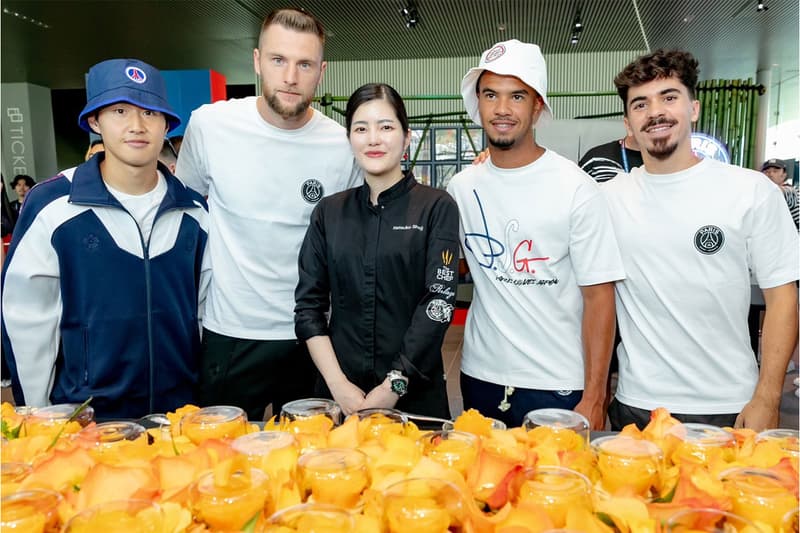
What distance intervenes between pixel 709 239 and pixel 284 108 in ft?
4.64

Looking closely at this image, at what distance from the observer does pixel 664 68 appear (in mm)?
1920

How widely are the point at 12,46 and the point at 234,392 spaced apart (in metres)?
11.6

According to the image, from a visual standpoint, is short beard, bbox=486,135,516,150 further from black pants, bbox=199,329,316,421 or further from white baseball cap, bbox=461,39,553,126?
black pants, bbox=199,329,316,421

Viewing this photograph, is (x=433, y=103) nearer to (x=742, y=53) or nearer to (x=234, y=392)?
(x=742, y=53)

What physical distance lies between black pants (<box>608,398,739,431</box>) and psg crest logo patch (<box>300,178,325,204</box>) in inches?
47.7

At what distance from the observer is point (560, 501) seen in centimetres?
75

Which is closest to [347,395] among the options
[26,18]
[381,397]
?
[381,397]

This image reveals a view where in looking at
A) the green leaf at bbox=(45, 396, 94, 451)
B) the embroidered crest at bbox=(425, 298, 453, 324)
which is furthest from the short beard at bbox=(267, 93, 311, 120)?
the green leaf at bbox=(45, 396, 94, 451)

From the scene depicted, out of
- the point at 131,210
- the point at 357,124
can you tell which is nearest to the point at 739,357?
the point at 357,124

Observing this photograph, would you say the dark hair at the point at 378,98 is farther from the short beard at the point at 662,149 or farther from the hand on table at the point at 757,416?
the hand on table at the point at 757,416

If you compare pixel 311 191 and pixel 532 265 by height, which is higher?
pixel 311 191

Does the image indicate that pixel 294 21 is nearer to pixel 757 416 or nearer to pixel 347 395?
pixel 347 395

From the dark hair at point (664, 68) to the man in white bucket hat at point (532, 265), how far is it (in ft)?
0.95

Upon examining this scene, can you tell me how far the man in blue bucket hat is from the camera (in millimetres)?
1830
